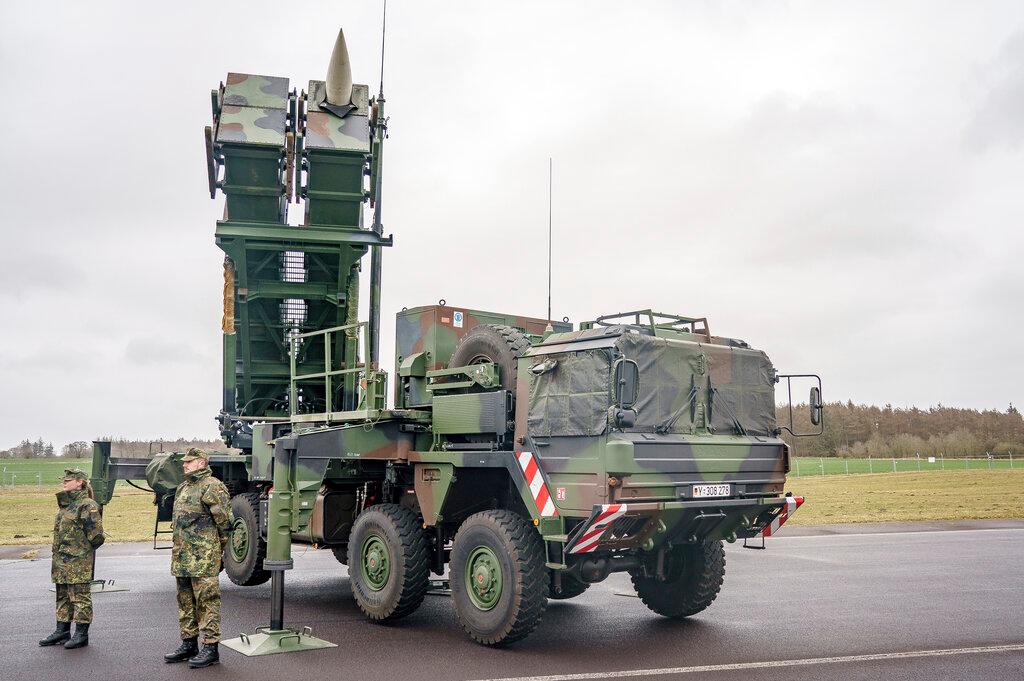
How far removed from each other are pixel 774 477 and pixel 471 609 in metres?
3.05

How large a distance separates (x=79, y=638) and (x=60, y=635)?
0.63ft

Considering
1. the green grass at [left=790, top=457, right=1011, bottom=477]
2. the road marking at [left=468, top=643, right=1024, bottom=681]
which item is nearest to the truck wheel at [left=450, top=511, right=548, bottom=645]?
the road marking at [left=468, top=643, right=1024, bottom=681]

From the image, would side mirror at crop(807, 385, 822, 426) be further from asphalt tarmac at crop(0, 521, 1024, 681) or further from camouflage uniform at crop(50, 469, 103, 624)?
camouflage uniform at crop(50, 469, 103, 624)

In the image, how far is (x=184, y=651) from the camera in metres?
7.21

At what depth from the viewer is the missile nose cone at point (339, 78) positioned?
1191cm

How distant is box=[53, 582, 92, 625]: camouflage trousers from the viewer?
7.82 meters

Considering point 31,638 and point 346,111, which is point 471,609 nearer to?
point 31,638

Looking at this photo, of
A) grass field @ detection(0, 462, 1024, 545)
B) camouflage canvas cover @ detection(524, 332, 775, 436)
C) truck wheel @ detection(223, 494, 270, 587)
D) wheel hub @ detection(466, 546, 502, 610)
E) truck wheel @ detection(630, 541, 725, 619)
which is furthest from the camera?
grass field @ detection(0, 462, 1024, 545)

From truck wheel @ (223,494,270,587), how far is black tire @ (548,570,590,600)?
149 inches

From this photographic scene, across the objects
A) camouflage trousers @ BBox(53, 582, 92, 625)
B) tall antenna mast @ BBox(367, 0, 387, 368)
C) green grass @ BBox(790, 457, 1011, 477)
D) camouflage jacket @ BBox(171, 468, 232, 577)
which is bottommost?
green grass @ BBox(790, 457, 1011, 477)

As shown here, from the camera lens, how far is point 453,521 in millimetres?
8977

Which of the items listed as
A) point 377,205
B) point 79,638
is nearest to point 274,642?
point 79,638

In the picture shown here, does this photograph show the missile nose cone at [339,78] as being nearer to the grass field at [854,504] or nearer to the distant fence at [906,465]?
the grass field at [854,504]

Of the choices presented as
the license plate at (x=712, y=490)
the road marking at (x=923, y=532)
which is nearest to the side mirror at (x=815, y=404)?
the license plate at (x=712, y=490)
